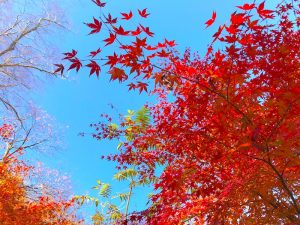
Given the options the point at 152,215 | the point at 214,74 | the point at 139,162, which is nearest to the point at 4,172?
the point at 139,162

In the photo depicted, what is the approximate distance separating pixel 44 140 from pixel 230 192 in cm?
1093

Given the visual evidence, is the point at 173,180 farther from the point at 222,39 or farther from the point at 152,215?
the point at 222,39

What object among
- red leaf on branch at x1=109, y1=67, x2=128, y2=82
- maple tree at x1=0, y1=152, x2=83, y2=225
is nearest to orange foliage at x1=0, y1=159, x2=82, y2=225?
maple tree at x1=0, y1=152, x2=83, y2=225

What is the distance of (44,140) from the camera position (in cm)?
1434

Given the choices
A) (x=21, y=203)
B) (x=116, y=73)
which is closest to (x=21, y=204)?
(x=21, y=203)

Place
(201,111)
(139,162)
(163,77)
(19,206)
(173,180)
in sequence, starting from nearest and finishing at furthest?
(163,77) < (201,111) < (173,180) < (139,162) < (19,206)

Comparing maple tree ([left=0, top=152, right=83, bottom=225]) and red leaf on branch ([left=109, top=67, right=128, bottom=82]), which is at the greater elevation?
maple tree ([left=0, top=152, right=83, bottom=225])

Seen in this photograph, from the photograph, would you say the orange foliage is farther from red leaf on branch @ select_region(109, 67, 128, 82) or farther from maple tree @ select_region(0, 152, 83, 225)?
red leaf on branch @ select_region(109, 67, 128, 82)

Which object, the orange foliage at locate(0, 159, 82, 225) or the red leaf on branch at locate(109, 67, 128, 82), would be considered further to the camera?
the orange foliage at locate(0, 159, 82, 225)

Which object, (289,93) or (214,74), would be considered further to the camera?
(214,74)

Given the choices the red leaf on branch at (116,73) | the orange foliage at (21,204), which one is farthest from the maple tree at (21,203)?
the red leaf on branch at (116,73)

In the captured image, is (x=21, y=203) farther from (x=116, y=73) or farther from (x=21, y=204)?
(x=116, y=73)

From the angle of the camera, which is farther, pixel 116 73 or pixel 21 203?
pixel 21 203

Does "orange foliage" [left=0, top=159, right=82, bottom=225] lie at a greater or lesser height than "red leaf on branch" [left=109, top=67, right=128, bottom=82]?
greater
